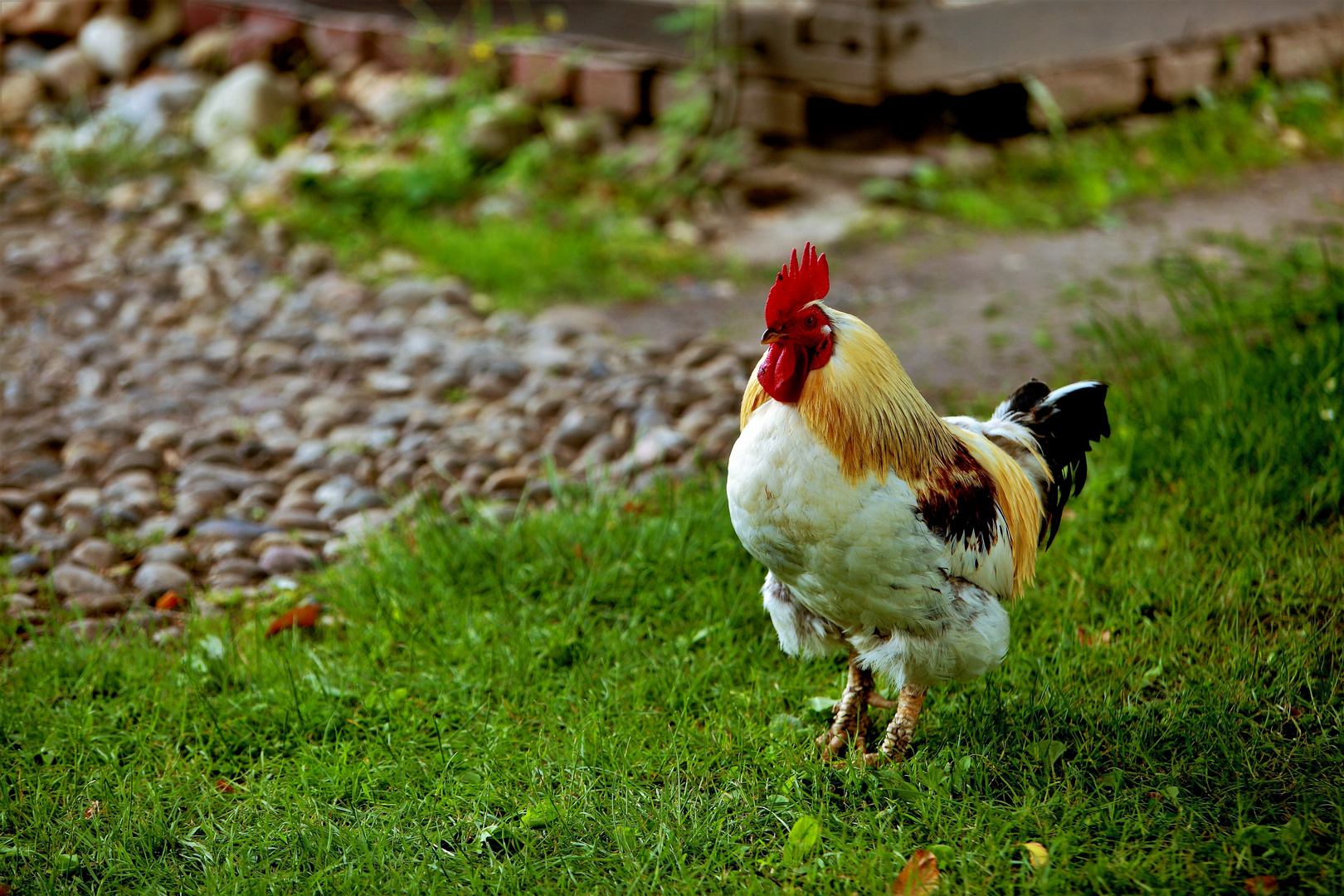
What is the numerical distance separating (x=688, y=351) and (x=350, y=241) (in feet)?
8.10

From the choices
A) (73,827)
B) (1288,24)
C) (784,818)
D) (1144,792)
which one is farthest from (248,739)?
(1288,24)

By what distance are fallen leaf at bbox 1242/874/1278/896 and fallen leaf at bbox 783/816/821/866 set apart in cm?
86

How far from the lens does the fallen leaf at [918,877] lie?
2352 mm

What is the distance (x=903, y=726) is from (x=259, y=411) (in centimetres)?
339

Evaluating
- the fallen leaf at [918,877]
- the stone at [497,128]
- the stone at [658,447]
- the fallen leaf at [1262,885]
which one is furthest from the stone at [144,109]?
the fallen leaf at [1262,885]

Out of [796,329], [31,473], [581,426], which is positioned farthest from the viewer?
[581,426]

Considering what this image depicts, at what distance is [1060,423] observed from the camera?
2904mm

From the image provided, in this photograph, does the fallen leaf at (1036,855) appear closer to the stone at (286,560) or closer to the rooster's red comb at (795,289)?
the rooster's red comb at (795,289)

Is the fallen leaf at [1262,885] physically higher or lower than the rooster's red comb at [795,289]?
lower

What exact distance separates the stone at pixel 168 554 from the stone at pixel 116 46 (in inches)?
Answer: 263

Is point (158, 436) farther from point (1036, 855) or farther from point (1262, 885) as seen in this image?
point (1262, 885)

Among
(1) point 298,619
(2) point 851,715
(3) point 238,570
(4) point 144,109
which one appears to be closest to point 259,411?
(3) point 238,570

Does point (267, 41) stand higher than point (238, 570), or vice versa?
point (267, 41)

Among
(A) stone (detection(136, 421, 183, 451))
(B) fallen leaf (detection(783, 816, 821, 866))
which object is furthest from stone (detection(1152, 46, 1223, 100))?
(B) fallen leaf (detection(783, 816, 821, 866))
